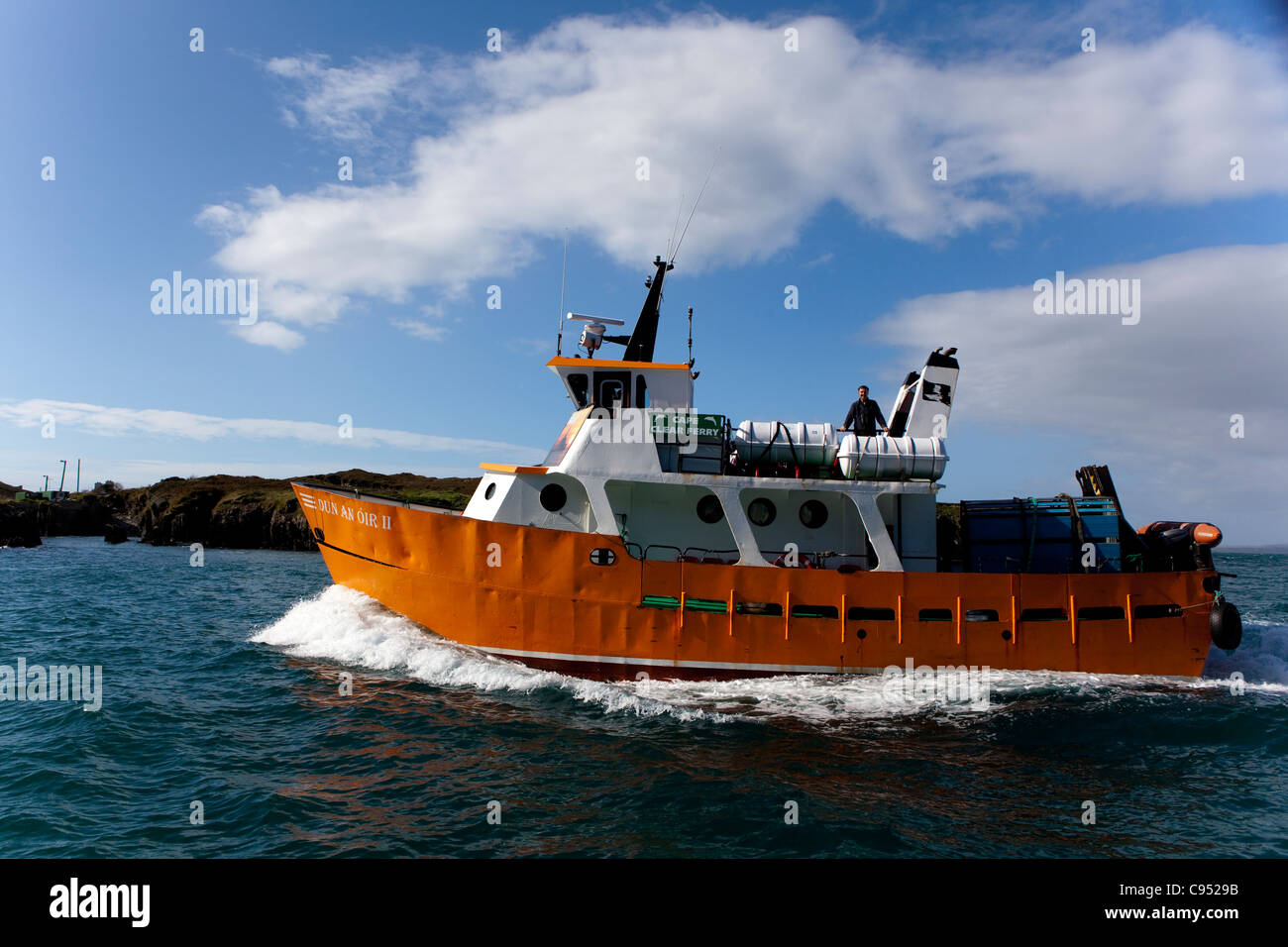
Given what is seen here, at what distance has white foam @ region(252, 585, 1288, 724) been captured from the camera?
9.46 meters

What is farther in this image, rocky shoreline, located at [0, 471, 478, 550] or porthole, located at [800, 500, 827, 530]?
rocky shoreline, located at [0, 471, 478, 550]

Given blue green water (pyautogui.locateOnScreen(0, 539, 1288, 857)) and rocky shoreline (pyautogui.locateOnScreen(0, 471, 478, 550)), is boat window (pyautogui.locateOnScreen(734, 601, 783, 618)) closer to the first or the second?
blue green water (pyautogui.locateOnScreen(0, 539, 1288, 857))

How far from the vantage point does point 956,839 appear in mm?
6027

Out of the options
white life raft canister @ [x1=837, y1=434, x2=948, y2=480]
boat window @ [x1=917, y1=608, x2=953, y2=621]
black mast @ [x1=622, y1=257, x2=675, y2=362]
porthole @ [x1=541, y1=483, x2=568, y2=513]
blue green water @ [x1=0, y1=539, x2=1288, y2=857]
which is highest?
black mast @ [x1=622, y1=257, x2=675, y2=362]

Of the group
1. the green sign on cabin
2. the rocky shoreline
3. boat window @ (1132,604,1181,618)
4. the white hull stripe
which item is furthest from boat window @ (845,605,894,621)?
the rocky shoreline

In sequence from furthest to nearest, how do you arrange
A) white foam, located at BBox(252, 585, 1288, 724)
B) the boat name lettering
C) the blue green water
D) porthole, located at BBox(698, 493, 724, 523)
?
porthole, located at BBox(698, 493, 724, 523) → the boat name lettering → white foam, located at BBox(252, 585, 1288, 724) → the blue green water

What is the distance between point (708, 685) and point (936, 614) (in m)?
3.81

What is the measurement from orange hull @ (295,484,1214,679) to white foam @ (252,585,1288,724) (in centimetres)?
22

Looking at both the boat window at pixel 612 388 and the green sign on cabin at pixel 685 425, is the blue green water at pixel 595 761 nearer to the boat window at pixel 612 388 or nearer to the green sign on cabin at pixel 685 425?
the green sign on cabin at pixel 685 425

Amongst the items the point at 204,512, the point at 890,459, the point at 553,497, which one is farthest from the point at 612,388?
the point at 204,512

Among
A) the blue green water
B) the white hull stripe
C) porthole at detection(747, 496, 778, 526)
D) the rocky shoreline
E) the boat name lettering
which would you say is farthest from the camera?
the rocky shoreline

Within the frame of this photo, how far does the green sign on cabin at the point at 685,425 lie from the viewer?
11.1 metres
